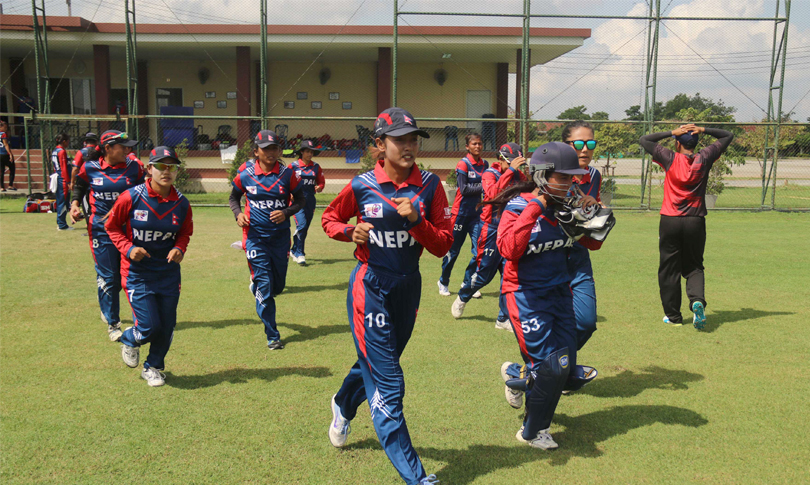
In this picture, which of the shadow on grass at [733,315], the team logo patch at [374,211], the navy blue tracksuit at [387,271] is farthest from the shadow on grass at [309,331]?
the shadow on grass at [733,315]

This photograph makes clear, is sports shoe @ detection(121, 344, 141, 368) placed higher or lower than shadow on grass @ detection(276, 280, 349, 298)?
higher

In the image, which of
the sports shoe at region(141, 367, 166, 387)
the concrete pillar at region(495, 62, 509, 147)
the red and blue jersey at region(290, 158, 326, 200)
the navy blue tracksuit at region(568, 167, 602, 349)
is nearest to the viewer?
the navy blue tracksuit at region(568, 167, 602, 349)

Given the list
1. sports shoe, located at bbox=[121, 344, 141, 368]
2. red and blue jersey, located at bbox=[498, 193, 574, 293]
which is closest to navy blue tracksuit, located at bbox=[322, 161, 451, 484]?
red and blue jersey, located at bbox=[498, 193, 574, 293]

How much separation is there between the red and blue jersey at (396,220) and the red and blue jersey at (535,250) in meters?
0.45

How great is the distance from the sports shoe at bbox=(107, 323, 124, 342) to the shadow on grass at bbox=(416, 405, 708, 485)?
3688mm

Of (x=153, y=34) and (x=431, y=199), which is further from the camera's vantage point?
(x=153, y=34)

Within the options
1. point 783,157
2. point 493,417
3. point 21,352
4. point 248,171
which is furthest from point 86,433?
point 783,157

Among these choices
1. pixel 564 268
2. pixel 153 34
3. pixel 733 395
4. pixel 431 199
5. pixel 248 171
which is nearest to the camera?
pixel 431 199

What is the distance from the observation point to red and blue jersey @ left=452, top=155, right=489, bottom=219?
28.3 ft

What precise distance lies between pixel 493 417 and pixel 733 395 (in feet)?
6.94

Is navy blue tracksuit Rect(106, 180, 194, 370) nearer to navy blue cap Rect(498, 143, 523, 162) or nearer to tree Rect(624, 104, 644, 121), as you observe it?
navy blue cap Rect(498, 143, 523, 162)

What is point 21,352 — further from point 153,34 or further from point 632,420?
point 153,34

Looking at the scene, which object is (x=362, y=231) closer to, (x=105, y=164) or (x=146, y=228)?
(x=146, y=228)

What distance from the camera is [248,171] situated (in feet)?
23.4
